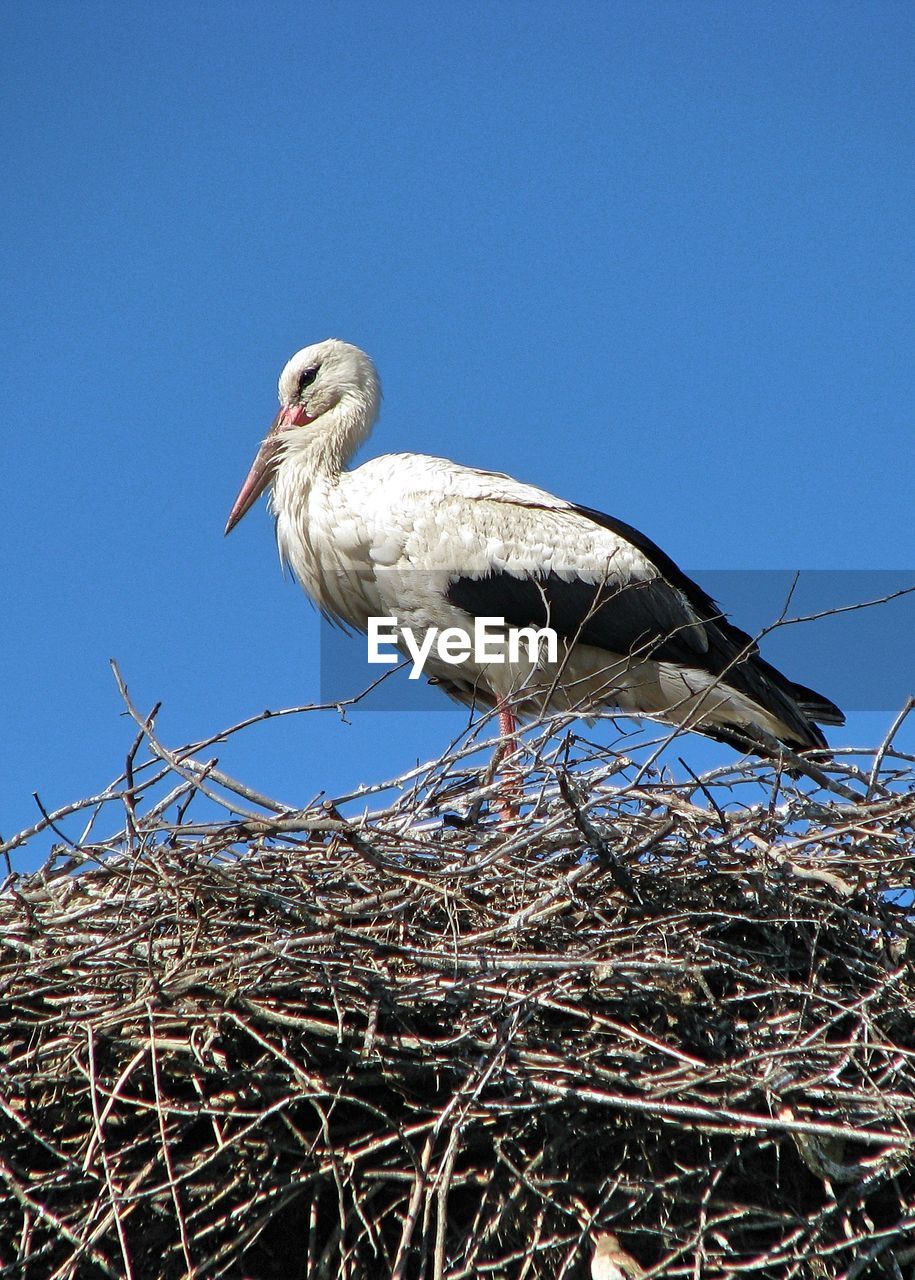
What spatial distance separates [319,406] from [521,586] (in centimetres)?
121

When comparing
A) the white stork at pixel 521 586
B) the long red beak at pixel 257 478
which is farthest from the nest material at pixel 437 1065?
the long red beak at pixel 257 478

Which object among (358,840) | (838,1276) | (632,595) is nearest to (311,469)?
(632,595)

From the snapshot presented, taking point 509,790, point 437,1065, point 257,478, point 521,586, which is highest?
point 257,478

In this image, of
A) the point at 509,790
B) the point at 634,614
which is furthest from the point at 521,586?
the point at 509,790

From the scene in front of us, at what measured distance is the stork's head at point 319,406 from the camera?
203 inches

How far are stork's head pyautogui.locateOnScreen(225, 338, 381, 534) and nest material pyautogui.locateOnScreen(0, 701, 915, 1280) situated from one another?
7.47 ft

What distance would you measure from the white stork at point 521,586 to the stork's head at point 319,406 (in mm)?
266

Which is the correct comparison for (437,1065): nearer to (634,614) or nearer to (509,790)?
(509,790)

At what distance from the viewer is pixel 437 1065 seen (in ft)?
8.90

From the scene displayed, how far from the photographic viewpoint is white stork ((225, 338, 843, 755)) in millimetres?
4527

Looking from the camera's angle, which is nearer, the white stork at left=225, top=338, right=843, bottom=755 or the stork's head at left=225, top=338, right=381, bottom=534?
the white stork at left=225, top=338, right=843, bottom=755

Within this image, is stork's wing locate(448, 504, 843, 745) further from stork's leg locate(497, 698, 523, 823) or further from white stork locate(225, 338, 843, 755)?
stork's leg locate(497, 698, 523, 823)

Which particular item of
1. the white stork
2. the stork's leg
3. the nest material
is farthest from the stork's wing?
the nest material

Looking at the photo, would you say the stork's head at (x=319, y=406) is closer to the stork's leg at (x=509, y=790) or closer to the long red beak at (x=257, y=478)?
the long red beak at (x=257, y=478)
